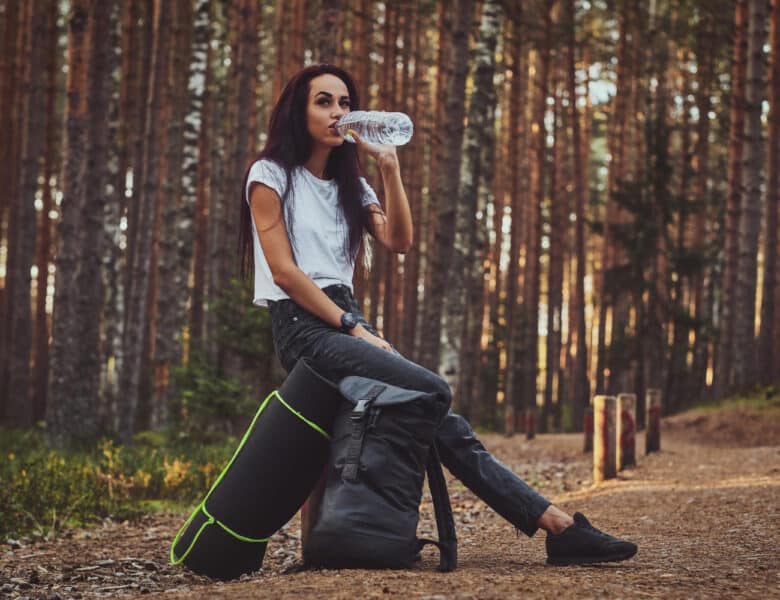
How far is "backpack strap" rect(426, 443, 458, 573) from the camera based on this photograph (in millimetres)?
4766

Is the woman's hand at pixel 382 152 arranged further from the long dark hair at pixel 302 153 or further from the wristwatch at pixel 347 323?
the wristwatch at pixel 347 323

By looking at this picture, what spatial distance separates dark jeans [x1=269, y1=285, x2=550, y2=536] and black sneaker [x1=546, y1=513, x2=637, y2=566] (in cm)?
15

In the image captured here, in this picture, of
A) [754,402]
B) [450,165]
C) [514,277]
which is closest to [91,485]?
[450,165]

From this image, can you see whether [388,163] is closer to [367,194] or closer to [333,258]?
[367,194]

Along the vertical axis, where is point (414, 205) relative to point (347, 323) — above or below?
above

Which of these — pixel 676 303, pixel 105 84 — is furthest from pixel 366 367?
pixel 676 303

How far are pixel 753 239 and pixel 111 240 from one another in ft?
39.8

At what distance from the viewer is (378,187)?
33.0 m

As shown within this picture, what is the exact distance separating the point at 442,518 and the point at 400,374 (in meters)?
0.72

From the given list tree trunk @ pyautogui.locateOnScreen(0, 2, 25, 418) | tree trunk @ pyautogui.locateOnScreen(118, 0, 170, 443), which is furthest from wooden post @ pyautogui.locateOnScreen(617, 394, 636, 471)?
tree trunk @ pyautogui.locateOnScreen(0, 2, 25, 418)

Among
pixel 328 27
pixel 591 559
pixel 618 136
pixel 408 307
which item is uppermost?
pixel 618 136

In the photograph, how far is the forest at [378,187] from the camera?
46.1 ft

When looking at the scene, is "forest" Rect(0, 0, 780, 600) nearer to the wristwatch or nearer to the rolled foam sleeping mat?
the rolled foam sleeping mat

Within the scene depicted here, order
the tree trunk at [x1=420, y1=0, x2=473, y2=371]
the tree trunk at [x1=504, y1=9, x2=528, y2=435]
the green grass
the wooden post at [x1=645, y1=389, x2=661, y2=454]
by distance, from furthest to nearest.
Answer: the tree trunk at [x1=504, y1=9, x2=528, y2=435]
the green grass
the tree trunk at [x1=420, y1=0, x2=473, y2=371]
the wooden post at [x1=645, y1=389, x2=661, y2=454]
